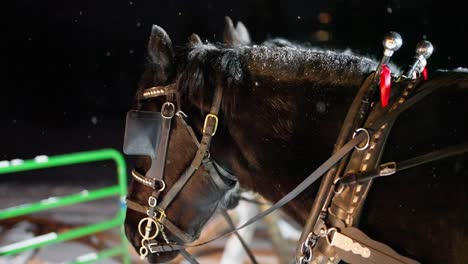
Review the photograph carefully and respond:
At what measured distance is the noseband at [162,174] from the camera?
1428 millimetres

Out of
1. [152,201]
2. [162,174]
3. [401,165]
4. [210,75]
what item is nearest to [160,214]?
[152,201]

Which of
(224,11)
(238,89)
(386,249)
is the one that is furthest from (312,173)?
(224,11)

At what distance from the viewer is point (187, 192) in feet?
5.06

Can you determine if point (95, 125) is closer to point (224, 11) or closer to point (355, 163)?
point (224, 11)

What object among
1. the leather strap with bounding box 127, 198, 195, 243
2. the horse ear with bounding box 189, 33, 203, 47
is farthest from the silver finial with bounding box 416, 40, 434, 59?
the leather strap with bounding box 127, 198, 195, 243

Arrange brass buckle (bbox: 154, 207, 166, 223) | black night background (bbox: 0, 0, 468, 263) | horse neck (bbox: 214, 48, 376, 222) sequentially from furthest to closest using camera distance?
black night background (bbox: 0, 0, 468, 263) < brass buckle (bbox: 154, 207, 166, 223) < horse neck (bbox: 214, 48, 376, 222)

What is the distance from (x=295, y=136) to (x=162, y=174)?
514mm

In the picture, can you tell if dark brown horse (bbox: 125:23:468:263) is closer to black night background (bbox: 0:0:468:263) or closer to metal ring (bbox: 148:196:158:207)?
metal ring (bbox: 148:196:158:207)

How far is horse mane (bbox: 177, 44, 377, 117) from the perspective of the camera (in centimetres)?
128

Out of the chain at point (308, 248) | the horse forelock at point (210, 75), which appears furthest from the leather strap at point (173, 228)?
the chain at point (308, 248)

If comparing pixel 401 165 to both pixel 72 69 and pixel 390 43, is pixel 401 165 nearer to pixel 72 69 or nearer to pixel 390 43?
pixel 390 43

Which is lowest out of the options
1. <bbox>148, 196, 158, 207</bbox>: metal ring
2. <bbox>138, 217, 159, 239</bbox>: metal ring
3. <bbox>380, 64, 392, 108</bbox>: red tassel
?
<bbox>138, 217, 159, 239</bbox>: metal ring

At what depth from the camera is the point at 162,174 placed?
156cm

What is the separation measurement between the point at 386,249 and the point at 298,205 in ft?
1.10
